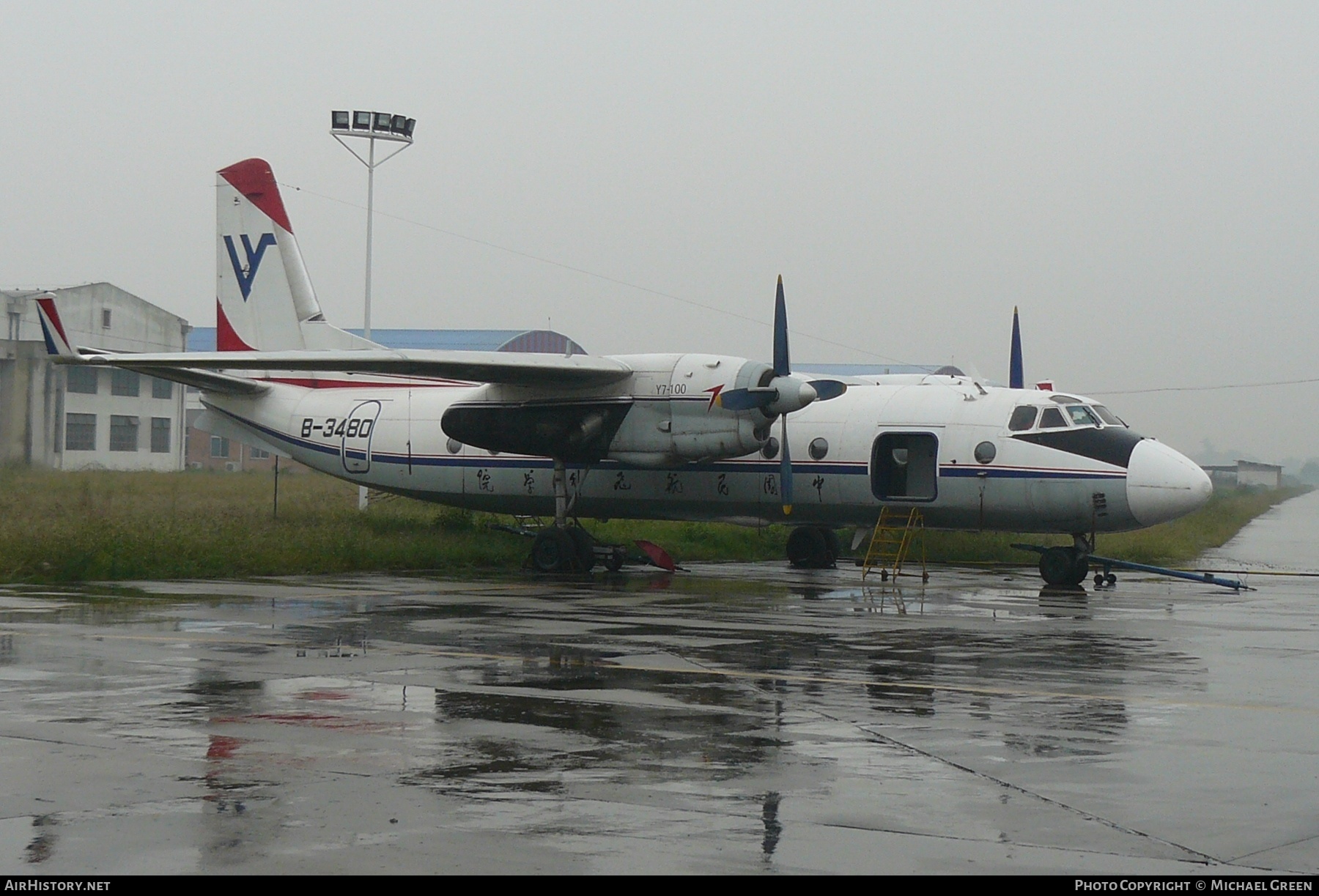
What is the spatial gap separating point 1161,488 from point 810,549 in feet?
23.5

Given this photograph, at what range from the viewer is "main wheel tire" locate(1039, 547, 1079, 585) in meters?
22.6

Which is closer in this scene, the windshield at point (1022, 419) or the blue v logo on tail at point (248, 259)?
the windshield at point (1022, 419)

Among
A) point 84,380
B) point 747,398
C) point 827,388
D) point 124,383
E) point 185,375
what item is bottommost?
point 747,398

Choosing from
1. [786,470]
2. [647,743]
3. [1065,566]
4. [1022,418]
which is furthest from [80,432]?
[647,743]

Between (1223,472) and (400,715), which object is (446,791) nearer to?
(400,715)

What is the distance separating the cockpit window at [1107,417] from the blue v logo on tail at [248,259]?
15712 millimetres

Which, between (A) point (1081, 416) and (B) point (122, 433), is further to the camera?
(B) point (122, 433)

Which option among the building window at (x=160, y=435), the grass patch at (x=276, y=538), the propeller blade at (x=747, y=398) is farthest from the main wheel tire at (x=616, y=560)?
the building window at (x=160, y=435)

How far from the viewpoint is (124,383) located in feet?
191

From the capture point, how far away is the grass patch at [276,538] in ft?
71.4

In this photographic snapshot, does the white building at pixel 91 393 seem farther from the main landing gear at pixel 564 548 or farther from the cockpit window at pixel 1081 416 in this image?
the cockpit window at pixel 1081 416

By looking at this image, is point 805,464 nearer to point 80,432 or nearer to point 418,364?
point 418,364

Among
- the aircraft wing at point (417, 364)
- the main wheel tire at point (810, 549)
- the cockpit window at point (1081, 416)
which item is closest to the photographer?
the aircraft wing at point (417, 364)

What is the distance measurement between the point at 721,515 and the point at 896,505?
3140 mm
